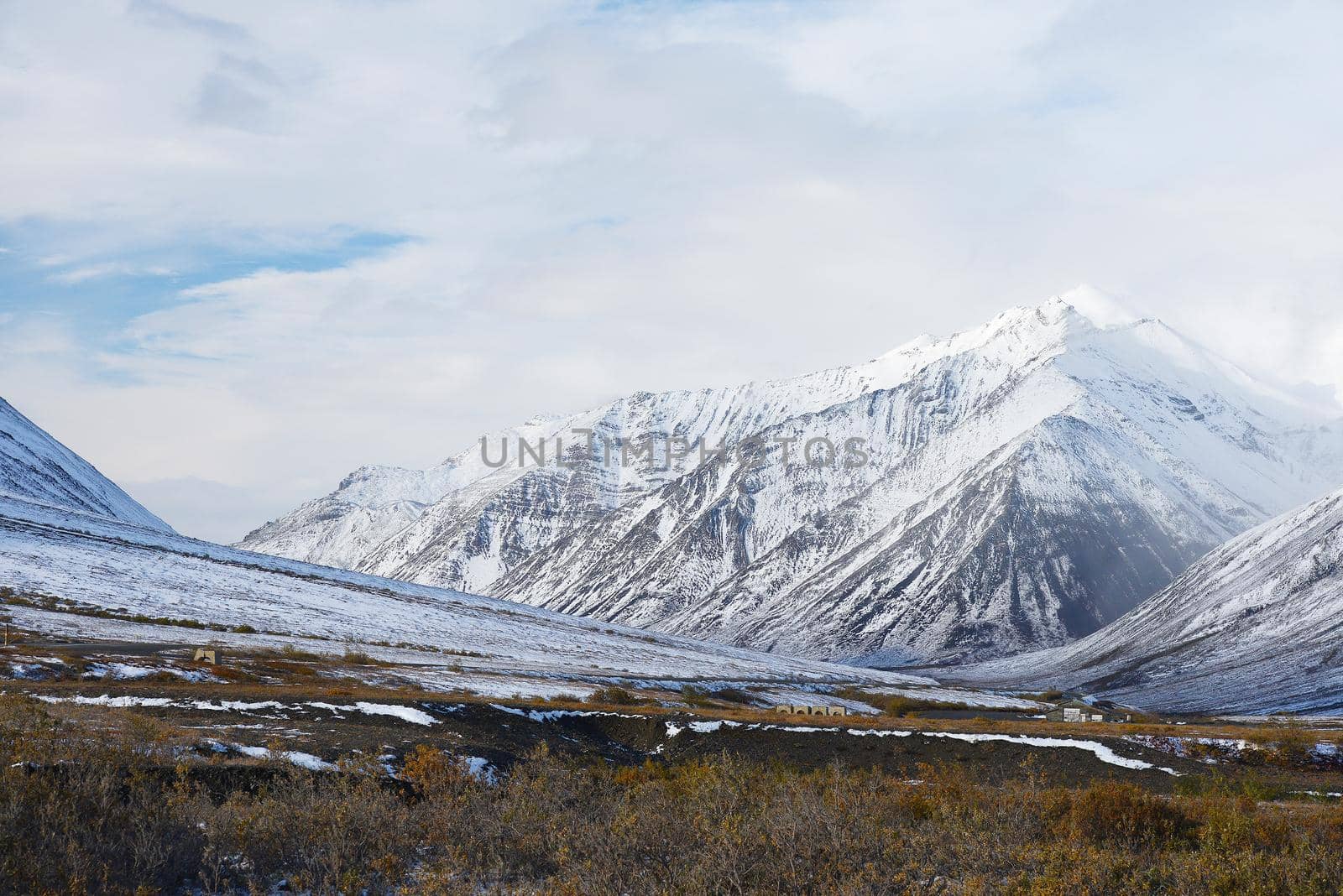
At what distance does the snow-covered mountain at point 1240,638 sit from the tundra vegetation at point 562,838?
10260 centimetres

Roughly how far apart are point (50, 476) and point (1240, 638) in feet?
553

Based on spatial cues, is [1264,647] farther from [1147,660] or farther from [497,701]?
[497,701]

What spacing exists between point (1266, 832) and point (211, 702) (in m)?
27.4

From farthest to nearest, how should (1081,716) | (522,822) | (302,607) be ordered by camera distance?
(302,607)
(1081,716)
(522,822)

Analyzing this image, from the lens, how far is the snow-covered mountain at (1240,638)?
121375 millimetres

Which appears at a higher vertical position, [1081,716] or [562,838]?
[562,838]

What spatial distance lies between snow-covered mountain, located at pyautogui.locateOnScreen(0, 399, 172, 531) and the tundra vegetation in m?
128

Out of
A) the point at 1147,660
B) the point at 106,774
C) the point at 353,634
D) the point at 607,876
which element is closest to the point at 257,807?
the point at 106,774

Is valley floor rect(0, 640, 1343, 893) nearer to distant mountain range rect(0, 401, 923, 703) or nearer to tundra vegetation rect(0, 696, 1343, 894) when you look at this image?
tundra vegetation rect(0, 696, 1343, 894)

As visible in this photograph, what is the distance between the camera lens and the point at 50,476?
157 meters

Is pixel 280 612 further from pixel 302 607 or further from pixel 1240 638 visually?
pixel 1240 638

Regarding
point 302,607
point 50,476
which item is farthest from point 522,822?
point 50,476

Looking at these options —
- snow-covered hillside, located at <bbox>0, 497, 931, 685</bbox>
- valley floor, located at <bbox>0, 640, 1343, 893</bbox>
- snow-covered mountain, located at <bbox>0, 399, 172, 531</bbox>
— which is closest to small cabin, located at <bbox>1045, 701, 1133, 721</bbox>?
snow-covered hillside, located at <bbox>0, 497, 931, 685</bbox>

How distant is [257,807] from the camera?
17016 mm
